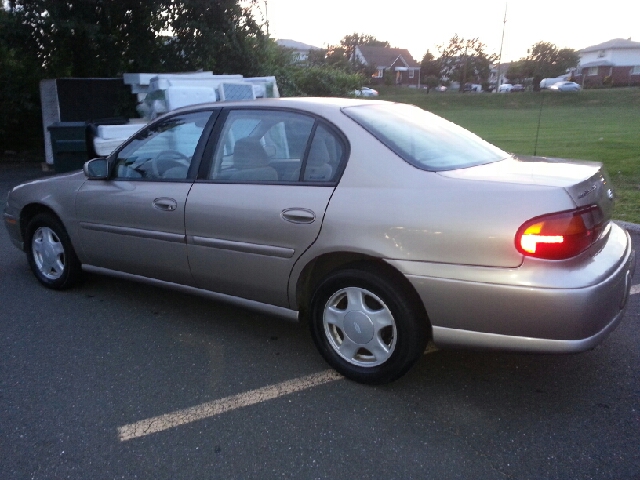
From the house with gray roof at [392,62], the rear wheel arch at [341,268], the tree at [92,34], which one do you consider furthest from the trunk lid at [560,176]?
the house with gray roof at [392,62]

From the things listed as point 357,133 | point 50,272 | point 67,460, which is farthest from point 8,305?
point 357,133

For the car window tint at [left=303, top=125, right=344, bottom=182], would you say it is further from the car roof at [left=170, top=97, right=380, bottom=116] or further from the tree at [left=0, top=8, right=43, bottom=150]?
the tree at [left=0, top=8, right=43, bottom=150]

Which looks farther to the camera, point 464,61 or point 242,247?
point 464,61

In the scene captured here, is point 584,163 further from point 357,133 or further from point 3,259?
point 3,259

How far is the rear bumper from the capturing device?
276 centimetres

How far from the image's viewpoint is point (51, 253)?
4.96m

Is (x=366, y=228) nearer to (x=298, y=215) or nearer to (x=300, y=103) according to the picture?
(x=298, y=215)

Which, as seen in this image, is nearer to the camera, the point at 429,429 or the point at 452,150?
the point at 429,429

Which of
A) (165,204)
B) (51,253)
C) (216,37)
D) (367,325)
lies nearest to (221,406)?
(367,325)

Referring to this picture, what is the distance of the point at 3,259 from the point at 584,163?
17.6ft

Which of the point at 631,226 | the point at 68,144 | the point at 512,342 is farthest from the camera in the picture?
the point at 68,144

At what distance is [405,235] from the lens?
3.06m

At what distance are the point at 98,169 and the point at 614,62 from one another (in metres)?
89.8

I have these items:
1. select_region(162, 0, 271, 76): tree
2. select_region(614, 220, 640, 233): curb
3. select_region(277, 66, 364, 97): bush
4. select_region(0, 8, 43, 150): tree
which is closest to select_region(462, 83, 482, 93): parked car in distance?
select_region(277, 66, 364, 97): bush
